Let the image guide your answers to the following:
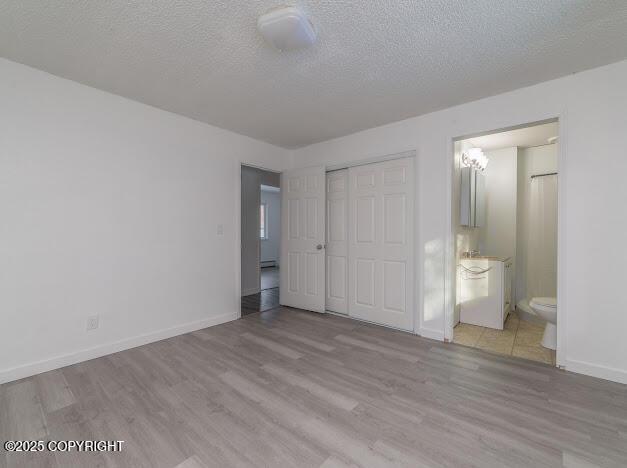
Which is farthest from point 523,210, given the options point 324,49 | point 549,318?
point 324,49

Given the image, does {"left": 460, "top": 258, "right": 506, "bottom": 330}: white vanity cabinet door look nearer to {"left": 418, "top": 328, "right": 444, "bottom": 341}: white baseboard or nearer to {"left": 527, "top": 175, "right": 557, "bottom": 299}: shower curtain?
{"left": 418, "top": 328, "right": 444, "bottom": 341}: white baseboard

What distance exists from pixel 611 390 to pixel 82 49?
4.51 meters

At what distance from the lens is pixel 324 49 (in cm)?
198

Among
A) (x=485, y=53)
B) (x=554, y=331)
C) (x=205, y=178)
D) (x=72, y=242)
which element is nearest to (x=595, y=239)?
(x=554, y=331)

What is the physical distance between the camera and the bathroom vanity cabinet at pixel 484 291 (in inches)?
132

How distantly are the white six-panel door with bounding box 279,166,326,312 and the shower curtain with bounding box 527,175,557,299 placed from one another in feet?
9.89

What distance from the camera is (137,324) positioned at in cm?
284

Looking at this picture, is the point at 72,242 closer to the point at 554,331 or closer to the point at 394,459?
the point at 394,459

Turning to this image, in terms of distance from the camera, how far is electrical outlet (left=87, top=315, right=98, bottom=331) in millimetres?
2533

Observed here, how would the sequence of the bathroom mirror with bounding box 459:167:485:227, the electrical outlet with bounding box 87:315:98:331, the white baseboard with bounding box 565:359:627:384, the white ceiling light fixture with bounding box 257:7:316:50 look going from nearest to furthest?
the white ceiling light fixture with bounding box 257:7:316:50 < the white baseboard with bounding box 565:359:627:384 < the electrical outlet with bounding box 87:315:98:331 < the bathroom mirror with bounding box 459:167:485:227

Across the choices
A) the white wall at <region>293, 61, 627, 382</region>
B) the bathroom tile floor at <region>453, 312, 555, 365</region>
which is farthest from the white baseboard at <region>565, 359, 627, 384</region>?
the bathroom tile floor at <region>453, 312, 555, 365</region>

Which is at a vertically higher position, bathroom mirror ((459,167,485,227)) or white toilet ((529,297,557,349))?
bathroom mirror ((459,167,485,227))

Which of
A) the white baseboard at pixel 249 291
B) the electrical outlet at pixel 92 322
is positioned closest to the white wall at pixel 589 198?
the electrical outlet at pixel 92 322

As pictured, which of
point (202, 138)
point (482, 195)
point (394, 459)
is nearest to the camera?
point (394, 459)
